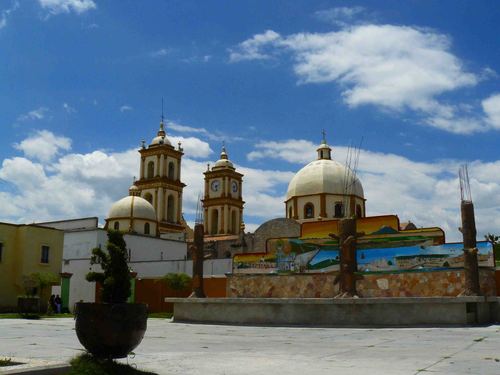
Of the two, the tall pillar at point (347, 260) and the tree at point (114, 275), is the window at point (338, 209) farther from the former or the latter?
the tree at point (114, 275)

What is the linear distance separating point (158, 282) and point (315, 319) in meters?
14.7

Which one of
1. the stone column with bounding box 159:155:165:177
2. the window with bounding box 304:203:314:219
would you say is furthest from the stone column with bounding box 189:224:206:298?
the stone column with bounding box 159:155:165:177

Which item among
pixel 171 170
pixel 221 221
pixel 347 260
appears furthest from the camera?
pixel 171 170

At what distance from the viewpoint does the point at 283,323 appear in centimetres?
2277

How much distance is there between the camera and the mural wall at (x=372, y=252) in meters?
25.1

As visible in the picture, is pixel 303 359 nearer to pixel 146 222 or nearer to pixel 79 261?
pixel 79 261

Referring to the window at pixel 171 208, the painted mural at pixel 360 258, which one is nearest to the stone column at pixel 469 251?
the painted mural at pixel 360 258

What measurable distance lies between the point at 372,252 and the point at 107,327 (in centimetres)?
2050

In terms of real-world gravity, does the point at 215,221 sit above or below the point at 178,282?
above

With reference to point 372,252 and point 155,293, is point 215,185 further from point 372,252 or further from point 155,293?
point 372,252

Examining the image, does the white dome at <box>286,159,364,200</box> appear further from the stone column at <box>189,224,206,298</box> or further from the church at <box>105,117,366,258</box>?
the stone column at <box>189,224,206,298</box>

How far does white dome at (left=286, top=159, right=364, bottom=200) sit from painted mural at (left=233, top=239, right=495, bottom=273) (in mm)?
19402

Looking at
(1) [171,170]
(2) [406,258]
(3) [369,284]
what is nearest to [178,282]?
(3) [369,284]

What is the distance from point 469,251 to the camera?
71.2 ft
